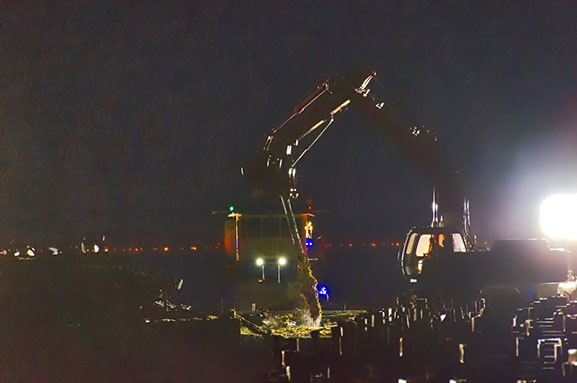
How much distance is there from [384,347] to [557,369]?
4362mm

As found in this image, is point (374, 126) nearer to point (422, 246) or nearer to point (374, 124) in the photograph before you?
point (374, 124)

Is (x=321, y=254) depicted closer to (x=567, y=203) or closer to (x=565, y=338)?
(x=567, y=203)

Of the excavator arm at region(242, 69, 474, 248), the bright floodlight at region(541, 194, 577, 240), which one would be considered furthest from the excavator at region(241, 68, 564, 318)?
the bright floodlight at region(541, 194, 577, 240)

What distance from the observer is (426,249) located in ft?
103

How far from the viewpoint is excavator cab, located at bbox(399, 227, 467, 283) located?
30.4 m

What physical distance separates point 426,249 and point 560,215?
20.1 meters

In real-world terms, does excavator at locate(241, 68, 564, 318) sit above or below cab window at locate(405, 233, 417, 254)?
above

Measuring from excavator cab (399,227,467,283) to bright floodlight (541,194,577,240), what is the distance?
18689 millimetres

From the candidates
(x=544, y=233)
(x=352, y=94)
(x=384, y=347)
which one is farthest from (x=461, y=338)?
(x=544, y=233)

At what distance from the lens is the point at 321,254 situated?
5991 centimetres

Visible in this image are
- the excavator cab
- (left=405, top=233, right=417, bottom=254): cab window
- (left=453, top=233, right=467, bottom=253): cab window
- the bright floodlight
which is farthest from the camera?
the bright floodlight

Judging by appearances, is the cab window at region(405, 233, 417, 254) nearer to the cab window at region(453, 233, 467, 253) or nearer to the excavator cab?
the excavator cab

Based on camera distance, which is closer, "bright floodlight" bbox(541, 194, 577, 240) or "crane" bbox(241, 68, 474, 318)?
"crane" bbox(241, 68, 474, 318)

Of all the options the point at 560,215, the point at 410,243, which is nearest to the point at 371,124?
the point at 410,243
